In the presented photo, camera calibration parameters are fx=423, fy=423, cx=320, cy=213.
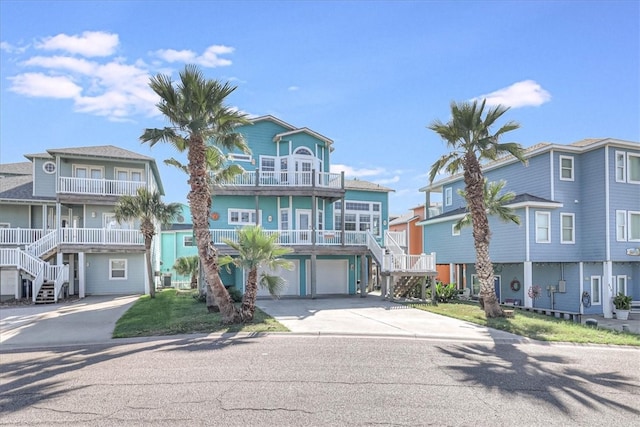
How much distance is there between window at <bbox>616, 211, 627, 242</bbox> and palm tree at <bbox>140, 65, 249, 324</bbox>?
66.2 ft

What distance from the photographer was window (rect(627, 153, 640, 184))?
22406 mm

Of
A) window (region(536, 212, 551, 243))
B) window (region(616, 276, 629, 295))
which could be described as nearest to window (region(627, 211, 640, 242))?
window (region(616, 276, 629, 295))

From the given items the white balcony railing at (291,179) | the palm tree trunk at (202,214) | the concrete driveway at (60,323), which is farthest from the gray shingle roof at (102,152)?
the palm tree trunk at (202,214)

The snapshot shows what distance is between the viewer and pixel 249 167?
972 inches

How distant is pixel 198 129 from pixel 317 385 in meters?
9.47

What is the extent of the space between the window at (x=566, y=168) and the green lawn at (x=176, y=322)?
17.4 metres

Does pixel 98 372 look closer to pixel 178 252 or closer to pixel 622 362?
pixel 622 362

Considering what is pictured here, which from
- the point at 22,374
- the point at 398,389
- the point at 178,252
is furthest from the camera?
the point at 178,252

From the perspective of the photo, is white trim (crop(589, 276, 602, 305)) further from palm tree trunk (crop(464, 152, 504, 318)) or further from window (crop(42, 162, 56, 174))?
window (crop(42, 162, 56, 174))

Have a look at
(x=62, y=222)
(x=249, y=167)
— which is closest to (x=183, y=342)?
(x=249, y=167)

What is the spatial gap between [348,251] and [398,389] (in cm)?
1603

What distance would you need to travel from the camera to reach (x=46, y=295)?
68.6ft

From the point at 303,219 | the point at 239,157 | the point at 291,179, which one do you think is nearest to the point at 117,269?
the point at 239,157

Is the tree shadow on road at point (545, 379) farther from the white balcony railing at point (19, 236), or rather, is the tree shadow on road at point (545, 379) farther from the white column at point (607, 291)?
the white balcony railing at point (19, 236)
